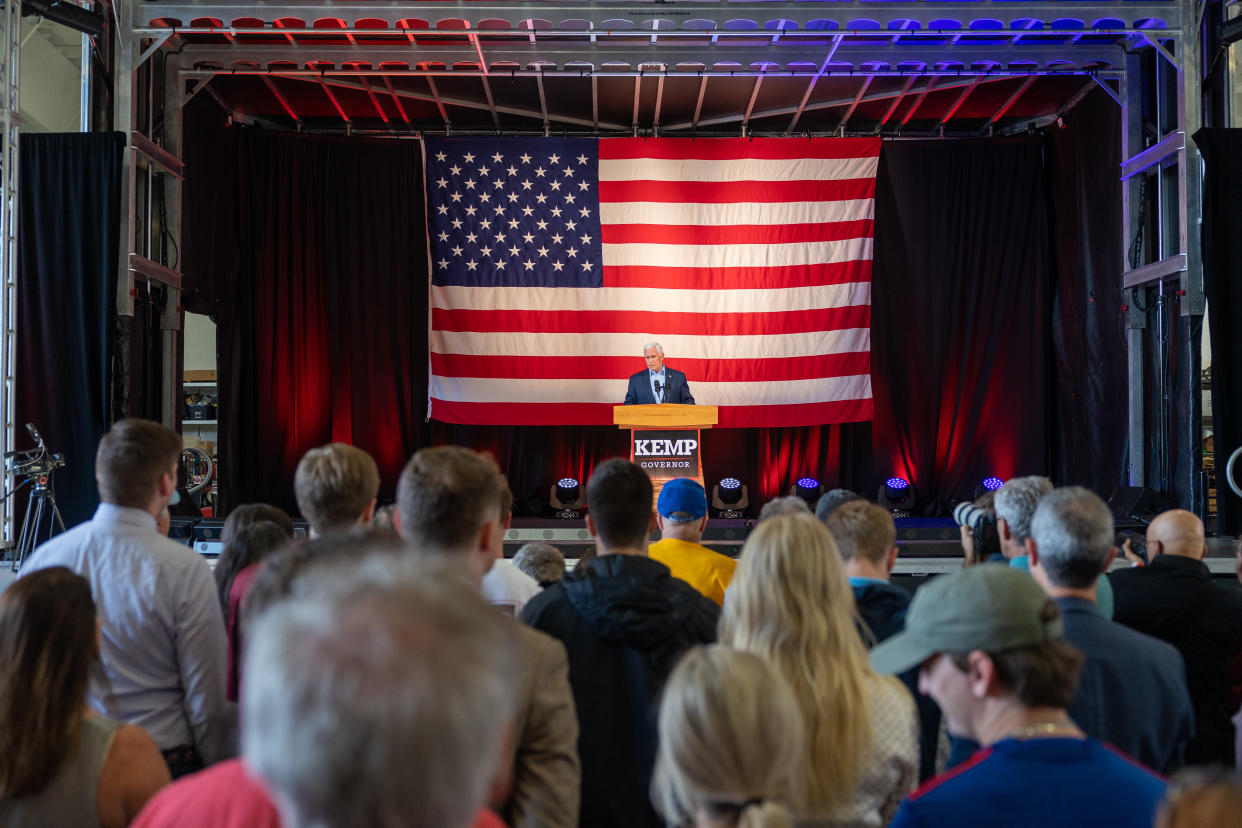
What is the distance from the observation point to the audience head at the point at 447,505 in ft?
5.82

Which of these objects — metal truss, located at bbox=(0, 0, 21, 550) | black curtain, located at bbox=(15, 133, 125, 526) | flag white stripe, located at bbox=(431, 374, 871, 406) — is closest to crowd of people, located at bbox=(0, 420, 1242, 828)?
metal truss, located at bbox=(0, 0, 21, 550)

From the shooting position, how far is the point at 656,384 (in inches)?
340

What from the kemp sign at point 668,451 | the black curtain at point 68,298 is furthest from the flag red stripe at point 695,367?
the black curtain at point 68,298

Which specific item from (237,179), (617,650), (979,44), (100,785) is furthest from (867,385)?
(100,785)

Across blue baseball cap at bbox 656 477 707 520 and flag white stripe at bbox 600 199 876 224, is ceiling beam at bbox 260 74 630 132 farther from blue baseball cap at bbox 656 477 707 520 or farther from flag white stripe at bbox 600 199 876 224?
blue baseball cap at bbox 656 477 707 520

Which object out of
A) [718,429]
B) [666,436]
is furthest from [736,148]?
[666,436]

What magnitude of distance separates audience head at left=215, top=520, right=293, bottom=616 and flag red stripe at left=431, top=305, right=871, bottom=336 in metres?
6.71

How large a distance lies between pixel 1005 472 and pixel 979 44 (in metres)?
4.19

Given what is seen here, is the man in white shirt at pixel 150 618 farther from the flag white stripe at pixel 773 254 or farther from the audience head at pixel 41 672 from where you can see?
the flag white stripe at pixel 773 254

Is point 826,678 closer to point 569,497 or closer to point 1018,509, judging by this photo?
point 1018,509

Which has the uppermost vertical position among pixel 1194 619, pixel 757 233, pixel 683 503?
pixel 757 233

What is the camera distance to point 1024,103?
9.77 m

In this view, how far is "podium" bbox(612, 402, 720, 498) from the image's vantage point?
24.7 feet

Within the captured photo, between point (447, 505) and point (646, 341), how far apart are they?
781 centimetres
